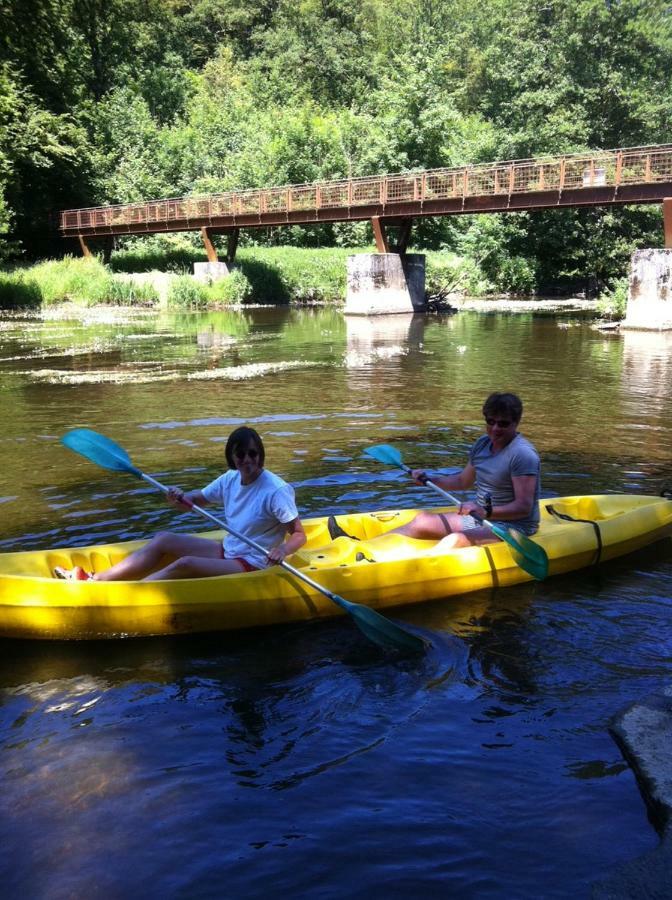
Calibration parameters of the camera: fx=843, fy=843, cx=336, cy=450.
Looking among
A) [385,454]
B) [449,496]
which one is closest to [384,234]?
[385,454]

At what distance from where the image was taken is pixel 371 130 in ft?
134

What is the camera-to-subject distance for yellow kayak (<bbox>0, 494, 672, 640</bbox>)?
4930 mm

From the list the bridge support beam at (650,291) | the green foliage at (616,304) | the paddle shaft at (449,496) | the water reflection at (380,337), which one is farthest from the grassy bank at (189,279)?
the paddle shaft at (449,496)

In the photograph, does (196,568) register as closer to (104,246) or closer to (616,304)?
(616,304)

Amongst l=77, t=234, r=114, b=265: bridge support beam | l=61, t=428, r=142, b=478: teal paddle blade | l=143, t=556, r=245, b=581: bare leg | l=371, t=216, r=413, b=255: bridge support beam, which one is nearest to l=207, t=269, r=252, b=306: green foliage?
l=371, t=216, r=413, b=255: bridge support beam

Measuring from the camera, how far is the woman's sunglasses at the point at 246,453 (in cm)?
479

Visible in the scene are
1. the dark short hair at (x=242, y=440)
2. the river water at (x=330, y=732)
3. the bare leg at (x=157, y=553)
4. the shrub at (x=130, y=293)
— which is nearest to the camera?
the river water at (x=330, y=732)

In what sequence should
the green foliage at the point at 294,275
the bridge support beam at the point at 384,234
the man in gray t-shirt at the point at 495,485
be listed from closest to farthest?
1. the man in gray t-shirt at the point at 495,485
2. the bridge support beam at the point at 384,234
3. the green foliage at the point at 294,275

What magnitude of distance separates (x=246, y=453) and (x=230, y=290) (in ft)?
102

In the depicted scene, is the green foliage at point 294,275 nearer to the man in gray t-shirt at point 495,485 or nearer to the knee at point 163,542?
the man in gray t-shirt at point 495,485

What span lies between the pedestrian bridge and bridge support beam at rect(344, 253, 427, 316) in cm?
92

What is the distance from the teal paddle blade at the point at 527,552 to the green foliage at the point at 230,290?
30.0 metres

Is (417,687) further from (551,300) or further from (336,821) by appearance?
(551,300)

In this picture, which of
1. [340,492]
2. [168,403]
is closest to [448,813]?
[340,492]
